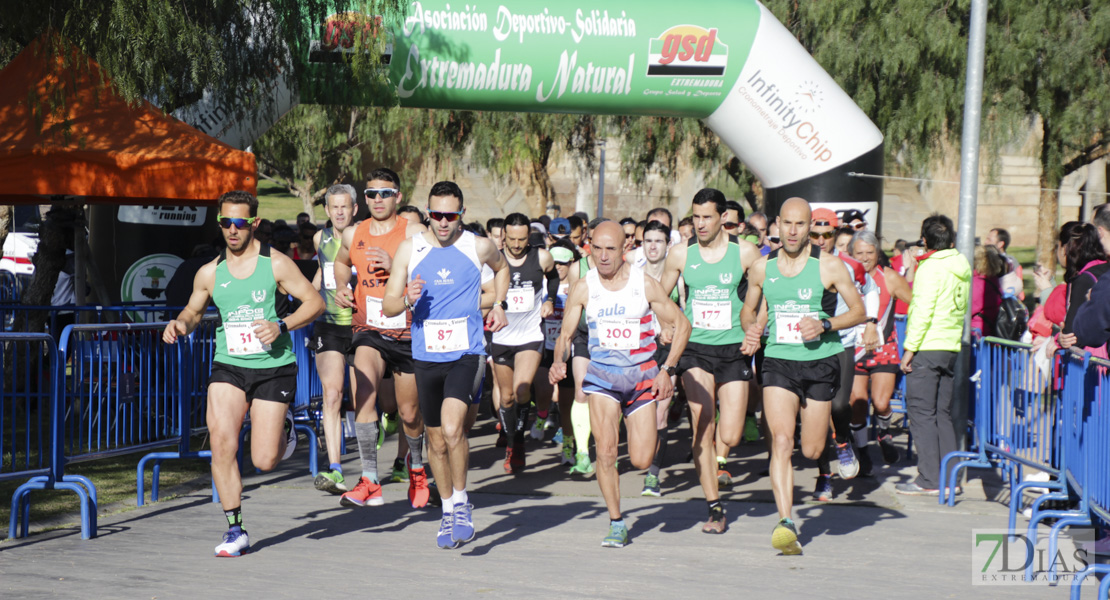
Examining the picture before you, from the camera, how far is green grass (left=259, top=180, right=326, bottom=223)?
4178cm

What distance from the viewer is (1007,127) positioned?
19750mm

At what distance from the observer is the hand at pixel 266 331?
639cm

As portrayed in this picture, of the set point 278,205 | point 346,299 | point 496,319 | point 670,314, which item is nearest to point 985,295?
point 670,314

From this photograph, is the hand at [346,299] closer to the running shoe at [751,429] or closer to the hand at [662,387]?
the hand at [662,387]

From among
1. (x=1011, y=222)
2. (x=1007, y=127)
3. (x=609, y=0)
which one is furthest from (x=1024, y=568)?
(x=1011, y=222)

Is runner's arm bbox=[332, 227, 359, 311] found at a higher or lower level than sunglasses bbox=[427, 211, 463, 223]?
lower

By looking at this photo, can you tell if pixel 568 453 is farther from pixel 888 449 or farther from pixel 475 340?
pixel 475 340

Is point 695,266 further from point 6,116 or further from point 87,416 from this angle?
point 6,116

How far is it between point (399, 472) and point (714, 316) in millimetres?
2613

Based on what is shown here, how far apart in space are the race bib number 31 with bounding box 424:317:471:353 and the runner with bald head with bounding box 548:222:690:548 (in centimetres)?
53

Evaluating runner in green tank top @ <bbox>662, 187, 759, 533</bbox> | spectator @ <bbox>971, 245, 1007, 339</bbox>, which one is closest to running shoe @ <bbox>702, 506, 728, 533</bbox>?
runner in green tank top @ <bbox>662, 187, 759, 533</bbox>

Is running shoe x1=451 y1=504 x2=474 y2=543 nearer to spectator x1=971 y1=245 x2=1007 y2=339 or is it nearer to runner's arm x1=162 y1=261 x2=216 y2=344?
runner's arm x1=162 y1=261 x2=216 y2=344

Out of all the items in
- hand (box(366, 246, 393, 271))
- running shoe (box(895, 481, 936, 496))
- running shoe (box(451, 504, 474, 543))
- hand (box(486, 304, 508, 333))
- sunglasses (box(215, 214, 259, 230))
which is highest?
sunglasses (box(215, 214, 259, 230))

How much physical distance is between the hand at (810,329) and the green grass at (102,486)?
427cm
